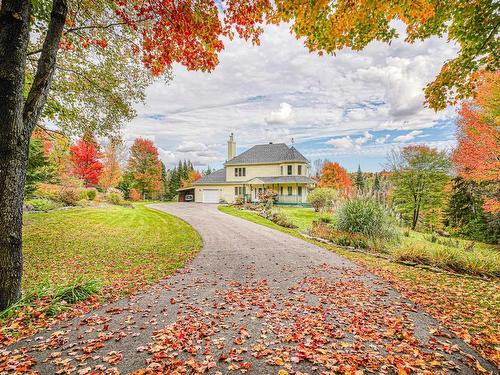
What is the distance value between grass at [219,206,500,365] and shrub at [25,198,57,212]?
18.1 metres

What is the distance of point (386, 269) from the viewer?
293 inches

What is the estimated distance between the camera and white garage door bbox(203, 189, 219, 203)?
3603 cm

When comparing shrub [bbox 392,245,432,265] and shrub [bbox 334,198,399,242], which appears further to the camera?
shrub [bbox 334,198,399,242]

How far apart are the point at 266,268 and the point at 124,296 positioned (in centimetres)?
375

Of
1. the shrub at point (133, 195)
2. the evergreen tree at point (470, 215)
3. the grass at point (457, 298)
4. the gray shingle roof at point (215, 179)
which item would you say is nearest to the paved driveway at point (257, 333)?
the grass at point (457, 298)

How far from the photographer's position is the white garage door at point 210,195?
118 feet

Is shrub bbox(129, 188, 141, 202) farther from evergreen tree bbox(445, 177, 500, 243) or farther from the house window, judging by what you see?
evergreen tree bbox(445, 177, 500, 243)

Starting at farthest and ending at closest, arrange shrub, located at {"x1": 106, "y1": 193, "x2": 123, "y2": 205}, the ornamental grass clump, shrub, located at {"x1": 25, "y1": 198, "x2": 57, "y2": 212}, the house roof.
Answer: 1. the house roof
2. shrub, located at {"x1": 106, "y1": 193, "x2": 123, "y2": 205}
3. shrub, located at {"x1": 25, "y1": 198, "x2": 57, "y2": 212}
4. the ornamental grass clump

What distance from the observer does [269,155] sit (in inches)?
1388

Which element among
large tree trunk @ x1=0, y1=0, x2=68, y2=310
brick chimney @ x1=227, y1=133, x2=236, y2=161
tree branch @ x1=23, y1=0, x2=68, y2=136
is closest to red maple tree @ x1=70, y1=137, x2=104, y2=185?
brick chimney @ x1=227, y1=133, x2=236, y2=161

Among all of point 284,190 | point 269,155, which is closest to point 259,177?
point 269,155

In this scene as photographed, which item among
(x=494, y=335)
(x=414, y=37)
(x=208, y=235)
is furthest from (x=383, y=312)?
(x=208, y=235)

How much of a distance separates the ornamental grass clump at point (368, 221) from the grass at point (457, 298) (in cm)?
302

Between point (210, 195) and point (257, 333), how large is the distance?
3312cm
